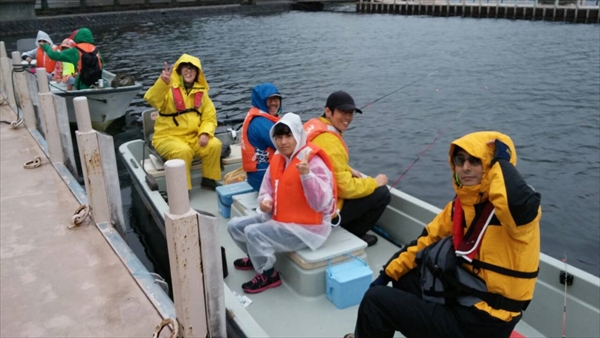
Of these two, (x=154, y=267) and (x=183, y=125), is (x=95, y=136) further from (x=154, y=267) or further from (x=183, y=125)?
(x=154, y=267)

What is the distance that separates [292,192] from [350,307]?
1.13 metres

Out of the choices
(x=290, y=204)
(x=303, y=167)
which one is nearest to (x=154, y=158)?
(x=290, y=204)

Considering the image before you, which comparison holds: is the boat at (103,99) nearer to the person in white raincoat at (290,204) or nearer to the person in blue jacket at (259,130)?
the person in blue jacket at (259,130)

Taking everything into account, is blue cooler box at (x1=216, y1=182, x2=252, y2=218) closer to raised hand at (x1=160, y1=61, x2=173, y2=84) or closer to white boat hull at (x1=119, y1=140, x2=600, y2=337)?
white boat hull at (x1=119, y1=140, x2=600, y2=337)

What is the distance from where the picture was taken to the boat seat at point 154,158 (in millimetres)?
6711

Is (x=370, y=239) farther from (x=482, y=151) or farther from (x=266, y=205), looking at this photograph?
(x=482, y=151)

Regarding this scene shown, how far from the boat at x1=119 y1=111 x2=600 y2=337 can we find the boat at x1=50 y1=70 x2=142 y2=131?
22.5 ft

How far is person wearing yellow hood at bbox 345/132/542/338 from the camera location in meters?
2.58

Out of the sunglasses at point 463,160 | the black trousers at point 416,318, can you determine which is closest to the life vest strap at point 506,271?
the black trousers at point 416,318

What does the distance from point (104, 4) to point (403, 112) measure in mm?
33836

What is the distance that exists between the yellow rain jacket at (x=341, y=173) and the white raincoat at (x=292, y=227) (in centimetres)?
33

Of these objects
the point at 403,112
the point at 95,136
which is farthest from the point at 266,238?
the point at 403,112

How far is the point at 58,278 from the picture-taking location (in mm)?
4203

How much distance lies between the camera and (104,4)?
4109 cm
